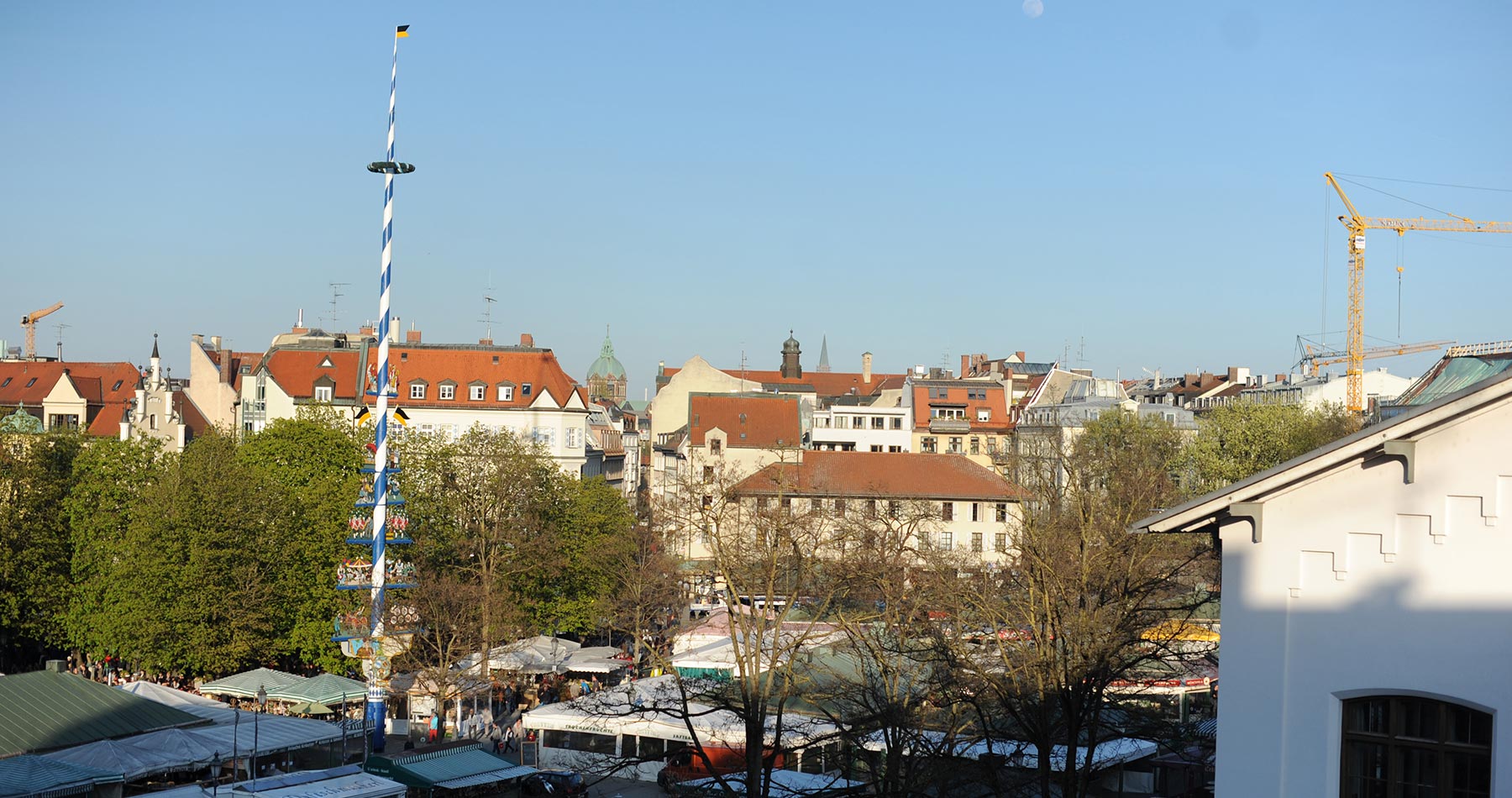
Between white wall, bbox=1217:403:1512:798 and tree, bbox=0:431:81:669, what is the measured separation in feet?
154

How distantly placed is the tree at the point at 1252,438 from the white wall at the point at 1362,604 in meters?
62.5

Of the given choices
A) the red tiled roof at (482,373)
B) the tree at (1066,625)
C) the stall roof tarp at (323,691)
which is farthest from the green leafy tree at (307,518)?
the red tiled roof at (482,373)

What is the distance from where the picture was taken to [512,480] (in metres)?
53.5

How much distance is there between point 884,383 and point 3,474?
9018 centimetres

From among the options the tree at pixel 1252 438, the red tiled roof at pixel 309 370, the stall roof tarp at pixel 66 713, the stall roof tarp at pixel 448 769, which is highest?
the red tiled roof at pixel 309 370

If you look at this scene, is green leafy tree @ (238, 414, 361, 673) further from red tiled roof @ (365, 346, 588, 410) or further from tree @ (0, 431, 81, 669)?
red tiled roof @ (365, 346, 588, 410)

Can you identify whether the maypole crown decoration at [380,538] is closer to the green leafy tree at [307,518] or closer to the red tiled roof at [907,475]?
the green leafy tree at [307,518]

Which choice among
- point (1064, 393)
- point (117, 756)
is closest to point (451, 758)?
point (117, 756)

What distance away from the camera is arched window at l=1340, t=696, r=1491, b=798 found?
10008 mm

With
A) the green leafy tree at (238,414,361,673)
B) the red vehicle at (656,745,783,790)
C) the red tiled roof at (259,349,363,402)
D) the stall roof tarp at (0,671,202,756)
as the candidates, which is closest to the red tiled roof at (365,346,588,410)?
the red tiled roof at (259,349,363,402)

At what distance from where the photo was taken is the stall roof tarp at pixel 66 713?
101 feet

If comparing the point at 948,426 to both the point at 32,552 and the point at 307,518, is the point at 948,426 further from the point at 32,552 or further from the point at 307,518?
the point at 32,552

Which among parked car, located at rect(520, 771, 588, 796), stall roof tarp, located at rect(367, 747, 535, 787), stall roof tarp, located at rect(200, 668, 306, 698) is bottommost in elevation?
parked car, located at rect(520, 771, 588, 796)

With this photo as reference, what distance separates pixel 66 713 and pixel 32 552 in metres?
19.3
